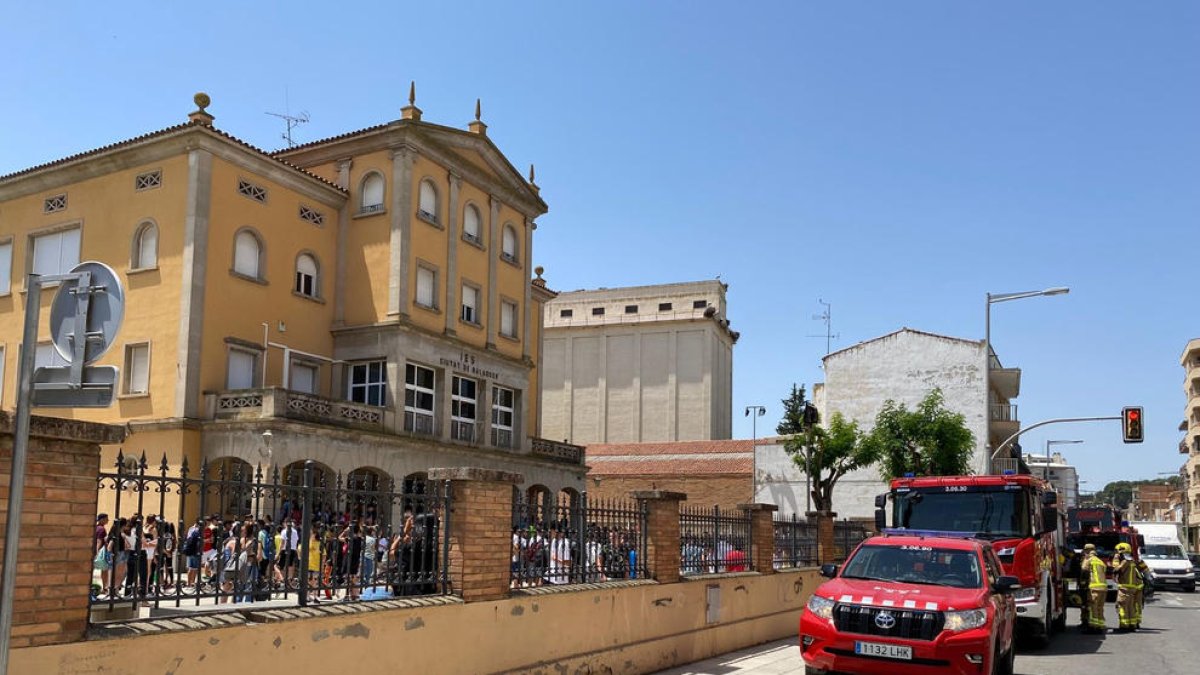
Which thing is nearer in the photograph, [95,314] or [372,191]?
[95,314]

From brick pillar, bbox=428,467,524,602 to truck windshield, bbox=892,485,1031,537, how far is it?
31.7 ft

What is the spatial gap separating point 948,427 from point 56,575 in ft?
135

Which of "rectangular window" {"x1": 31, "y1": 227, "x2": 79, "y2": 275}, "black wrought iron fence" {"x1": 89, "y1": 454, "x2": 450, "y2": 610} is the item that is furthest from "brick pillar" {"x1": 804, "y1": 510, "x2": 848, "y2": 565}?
"rectangular window" {"x1": 31, "y1": 227, "x2": 79, "y2": 275}

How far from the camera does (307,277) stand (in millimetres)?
32969

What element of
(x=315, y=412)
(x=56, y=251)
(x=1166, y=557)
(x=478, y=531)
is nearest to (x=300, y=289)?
(x=315, y=412)

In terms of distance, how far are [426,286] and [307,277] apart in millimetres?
3675

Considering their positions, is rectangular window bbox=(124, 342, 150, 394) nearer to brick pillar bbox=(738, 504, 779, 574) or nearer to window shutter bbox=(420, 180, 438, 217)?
window shutter bbox=(420, 180, 438, 217)

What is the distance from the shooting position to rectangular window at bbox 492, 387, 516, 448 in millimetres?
36969

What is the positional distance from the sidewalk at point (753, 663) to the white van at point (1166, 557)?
28366mm

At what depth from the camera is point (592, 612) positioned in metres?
12.2

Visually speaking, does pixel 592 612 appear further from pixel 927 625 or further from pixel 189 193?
pixel 189 193

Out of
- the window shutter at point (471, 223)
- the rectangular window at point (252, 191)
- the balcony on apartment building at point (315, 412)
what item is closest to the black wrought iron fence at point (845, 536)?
the balcony on apartment building at point (315, 412)

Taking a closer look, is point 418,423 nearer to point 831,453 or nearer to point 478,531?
point 831,453

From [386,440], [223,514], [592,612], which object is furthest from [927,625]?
[386,440]
